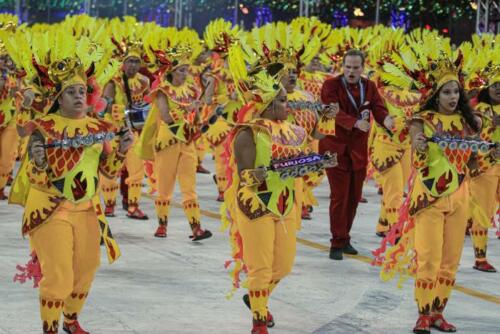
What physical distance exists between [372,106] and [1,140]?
221 inches

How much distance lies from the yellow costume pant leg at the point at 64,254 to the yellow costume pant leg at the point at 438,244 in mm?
2358

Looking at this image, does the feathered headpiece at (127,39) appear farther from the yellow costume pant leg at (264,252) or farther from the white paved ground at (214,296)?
the yellow costume pant leg at (264,252)

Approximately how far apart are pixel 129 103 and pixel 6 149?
7.40ft

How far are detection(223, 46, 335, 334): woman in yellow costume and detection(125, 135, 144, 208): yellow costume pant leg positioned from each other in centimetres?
565

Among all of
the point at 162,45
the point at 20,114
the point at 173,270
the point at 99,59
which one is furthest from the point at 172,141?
the point at 99,59

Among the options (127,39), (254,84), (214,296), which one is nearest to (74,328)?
(214,296)

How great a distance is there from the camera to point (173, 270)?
1027 cm

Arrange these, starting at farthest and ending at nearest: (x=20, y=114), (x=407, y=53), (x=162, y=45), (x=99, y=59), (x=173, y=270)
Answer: (x=20, y=114) → (x=162, y=45) → (x=173, y=270) → (x=407, y=53) → (x=99, y=59)

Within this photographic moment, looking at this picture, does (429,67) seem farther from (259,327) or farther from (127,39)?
(127,39)

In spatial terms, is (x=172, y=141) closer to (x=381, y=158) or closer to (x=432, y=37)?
(x=381, y=158)

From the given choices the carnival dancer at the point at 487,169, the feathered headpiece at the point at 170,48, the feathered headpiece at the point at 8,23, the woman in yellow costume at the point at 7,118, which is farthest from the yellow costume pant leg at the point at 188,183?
the feathered headpiece at the point at 8,23

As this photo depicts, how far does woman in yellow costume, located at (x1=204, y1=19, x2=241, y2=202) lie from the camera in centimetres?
1544

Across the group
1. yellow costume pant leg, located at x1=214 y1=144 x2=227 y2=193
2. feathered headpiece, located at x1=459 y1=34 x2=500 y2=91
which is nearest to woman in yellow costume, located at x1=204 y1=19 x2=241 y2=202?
yellow costume pant leg, located at x1=214 y1=144 x2=227 y2=193

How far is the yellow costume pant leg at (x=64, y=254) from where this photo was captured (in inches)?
279
